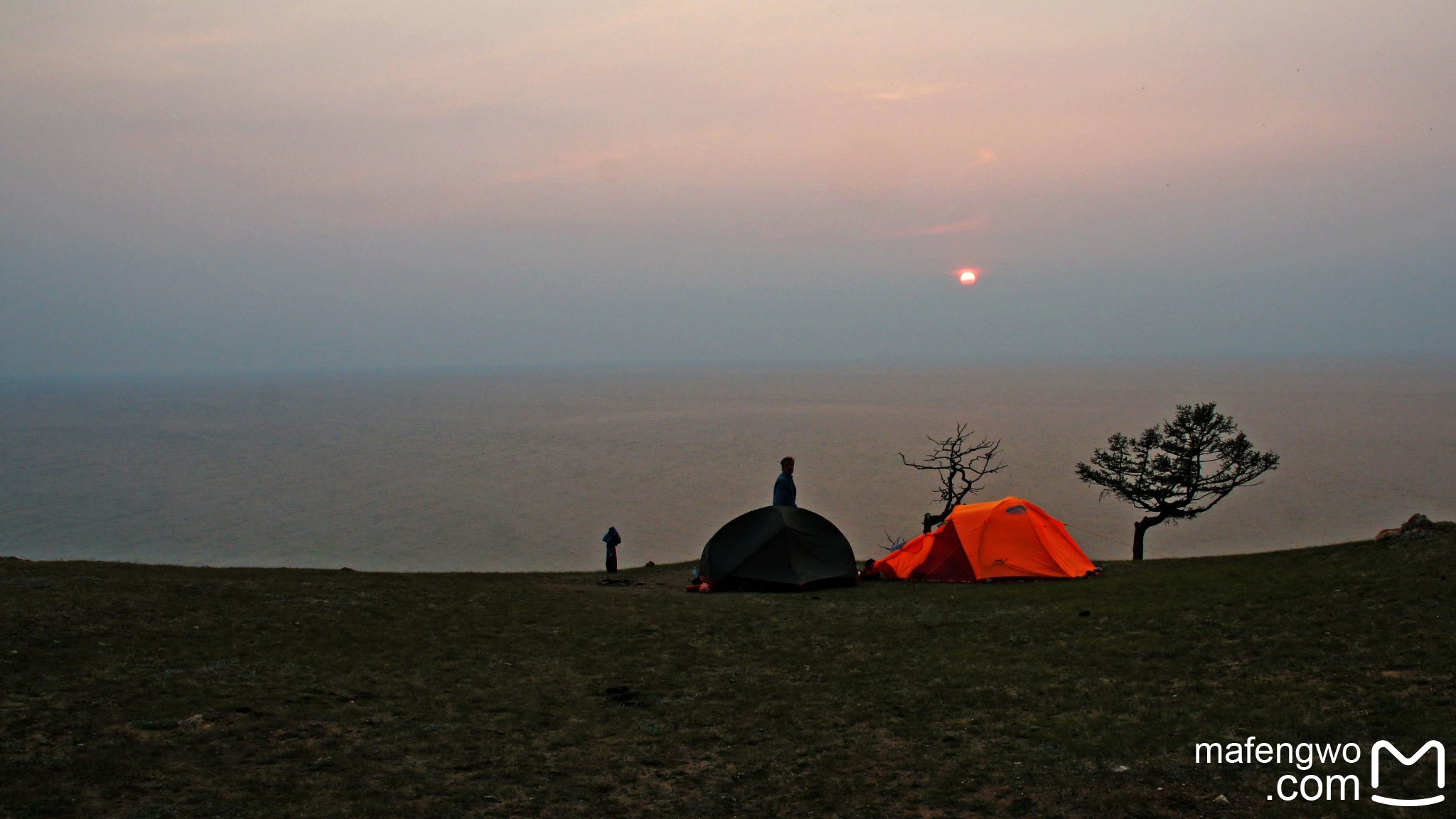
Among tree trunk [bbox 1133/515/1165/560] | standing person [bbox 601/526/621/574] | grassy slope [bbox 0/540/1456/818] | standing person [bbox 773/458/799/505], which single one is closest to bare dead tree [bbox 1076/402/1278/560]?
tree trunk [bbox 1133/515/1165/560]

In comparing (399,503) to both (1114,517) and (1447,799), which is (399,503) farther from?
(1447,799)

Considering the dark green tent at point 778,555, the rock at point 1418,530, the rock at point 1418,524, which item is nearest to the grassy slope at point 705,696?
the rock at point 1418,530

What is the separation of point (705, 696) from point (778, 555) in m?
8.62

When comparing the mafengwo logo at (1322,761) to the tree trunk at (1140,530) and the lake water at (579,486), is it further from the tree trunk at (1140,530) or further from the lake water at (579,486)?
the lake water at (579,486)

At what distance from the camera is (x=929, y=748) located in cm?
900

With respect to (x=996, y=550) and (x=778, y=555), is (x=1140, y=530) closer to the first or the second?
(x=996, y=550)

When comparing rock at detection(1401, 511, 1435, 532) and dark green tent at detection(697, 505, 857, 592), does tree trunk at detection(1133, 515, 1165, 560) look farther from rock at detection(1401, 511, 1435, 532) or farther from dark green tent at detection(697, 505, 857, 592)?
dark green tent at detection(697, 505, 857, 592)

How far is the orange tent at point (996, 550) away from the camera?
19.9m

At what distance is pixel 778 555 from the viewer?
19547 millimetres

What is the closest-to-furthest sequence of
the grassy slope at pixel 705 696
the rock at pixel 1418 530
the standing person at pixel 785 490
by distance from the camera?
the grassy slope at pixel 705 696, the rock at pixel 1418 530, the standing person at pixel 785 490

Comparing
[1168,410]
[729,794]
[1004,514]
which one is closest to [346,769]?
[729,794]

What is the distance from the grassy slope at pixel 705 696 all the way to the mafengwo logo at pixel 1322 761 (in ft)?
0.60

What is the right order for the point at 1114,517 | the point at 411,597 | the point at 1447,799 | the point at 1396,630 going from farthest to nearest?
the point at 1114,517 → the point at 411,597 → the point at 1396,630 → the point at 1447,799

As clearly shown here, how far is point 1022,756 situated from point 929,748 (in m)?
0.84
